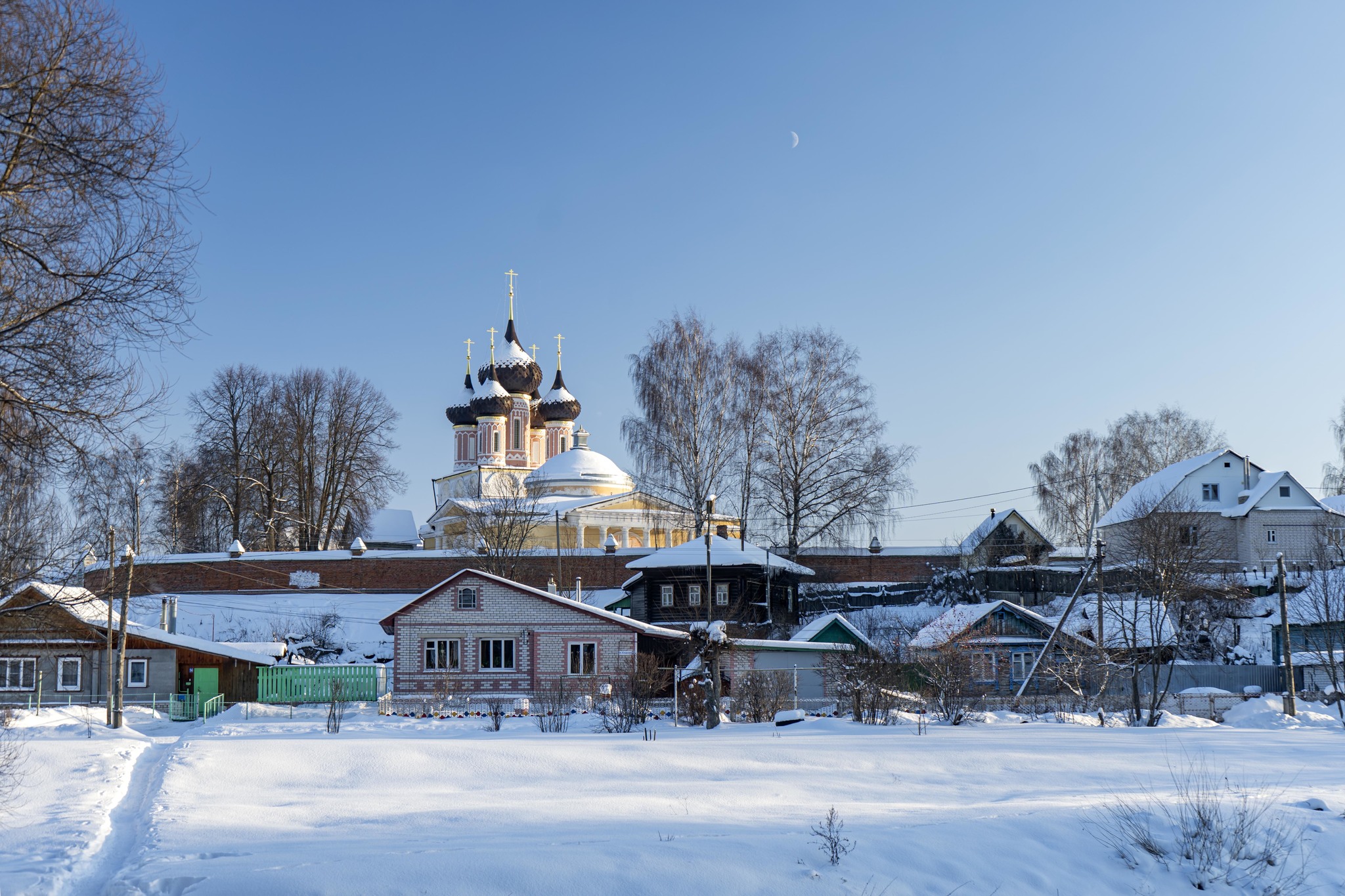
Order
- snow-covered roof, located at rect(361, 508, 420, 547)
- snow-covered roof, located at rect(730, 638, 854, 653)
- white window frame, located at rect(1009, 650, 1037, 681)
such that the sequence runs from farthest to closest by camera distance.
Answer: snow-covered roof, located at rect(361, 508, 420, 547) < white window frame, located at rect(1009, 650, 1037, 681) < snow-covered roof, located at rect(730, 638, 854, 653)

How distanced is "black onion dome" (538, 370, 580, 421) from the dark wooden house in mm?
28924

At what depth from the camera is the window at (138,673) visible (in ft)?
101

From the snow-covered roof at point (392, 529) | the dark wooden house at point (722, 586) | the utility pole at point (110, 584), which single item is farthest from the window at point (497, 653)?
the snow-covered roof at point (392, 529)

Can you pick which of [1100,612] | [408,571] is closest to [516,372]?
[408,571]

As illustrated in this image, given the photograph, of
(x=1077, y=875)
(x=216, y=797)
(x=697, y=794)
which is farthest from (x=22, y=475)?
(x=1077, y=875)

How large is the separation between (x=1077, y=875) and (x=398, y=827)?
561cm

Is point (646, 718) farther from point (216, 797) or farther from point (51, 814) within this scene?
point (51, 814)

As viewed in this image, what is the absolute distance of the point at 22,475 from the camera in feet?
25.4

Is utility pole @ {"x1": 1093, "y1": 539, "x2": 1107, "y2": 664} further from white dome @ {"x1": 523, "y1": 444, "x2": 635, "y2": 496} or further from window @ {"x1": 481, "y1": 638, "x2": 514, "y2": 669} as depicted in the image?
→ white dome @ {"x1": 523, "y1": 444, "x2": 635, "y2": 496}

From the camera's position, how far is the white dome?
54781 millimetres

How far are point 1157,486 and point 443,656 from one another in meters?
29.8

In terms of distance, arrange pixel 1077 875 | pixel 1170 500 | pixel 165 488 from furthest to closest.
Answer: pixel 165 488, pixel 1170 500, pixel 1077 875

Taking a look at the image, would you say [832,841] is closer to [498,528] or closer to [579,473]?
[498,528]

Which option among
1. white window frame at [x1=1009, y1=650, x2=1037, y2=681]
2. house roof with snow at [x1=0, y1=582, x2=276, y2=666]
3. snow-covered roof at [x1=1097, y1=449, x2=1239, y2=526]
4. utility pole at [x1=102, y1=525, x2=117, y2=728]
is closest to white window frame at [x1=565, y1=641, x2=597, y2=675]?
house roof with snow at [x1=0, y1=582, x2=276, y2=666]
